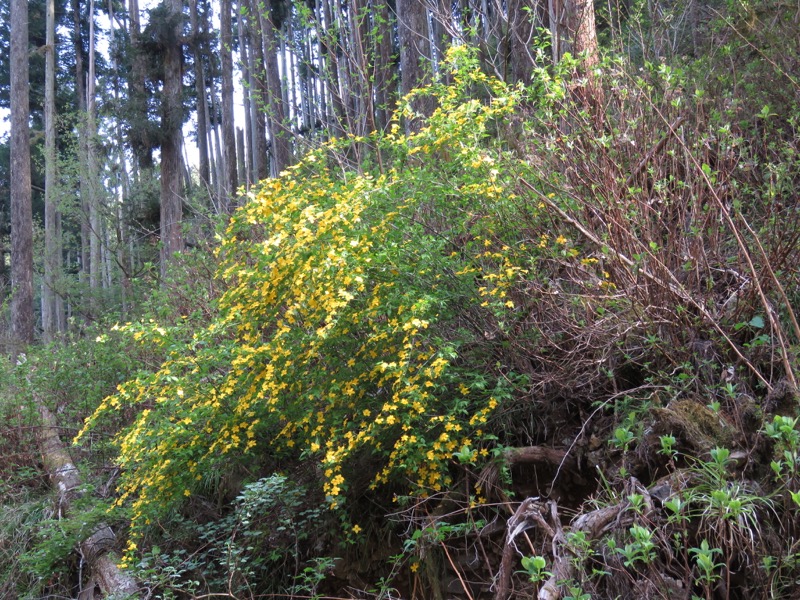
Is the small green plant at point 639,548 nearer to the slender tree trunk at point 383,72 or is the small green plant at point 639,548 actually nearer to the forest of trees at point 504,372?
the forest of trees at point 504,372

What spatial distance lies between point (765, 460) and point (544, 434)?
1.56m

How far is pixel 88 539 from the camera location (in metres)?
5.60

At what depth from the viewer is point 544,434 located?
4309 millimetres

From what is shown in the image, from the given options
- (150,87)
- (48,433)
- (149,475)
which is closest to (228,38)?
(150,87)

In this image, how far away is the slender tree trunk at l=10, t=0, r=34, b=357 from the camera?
15.3m

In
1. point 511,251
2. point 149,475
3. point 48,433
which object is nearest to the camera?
point 511,251

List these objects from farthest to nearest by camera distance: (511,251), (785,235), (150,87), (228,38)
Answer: (228,38)
(150,87)
(511,251)
(785,235)

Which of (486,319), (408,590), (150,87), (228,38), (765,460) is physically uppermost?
(228,38)

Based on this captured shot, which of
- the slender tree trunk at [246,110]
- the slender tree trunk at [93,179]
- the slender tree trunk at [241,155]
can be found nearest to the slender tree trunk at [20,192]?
the slender tree trunk at [93,179]

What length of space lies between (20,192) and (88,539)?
1254cm

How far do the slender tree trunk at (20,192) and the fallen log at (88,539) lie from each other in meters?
8.47

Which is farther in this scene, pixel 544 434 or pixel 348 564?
pixel 348 564

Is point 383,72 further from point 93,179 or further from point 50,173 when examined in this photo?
point 50,173

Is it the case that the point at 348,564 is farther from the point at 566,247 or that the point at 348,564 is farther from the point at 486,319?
the point at 566,247
